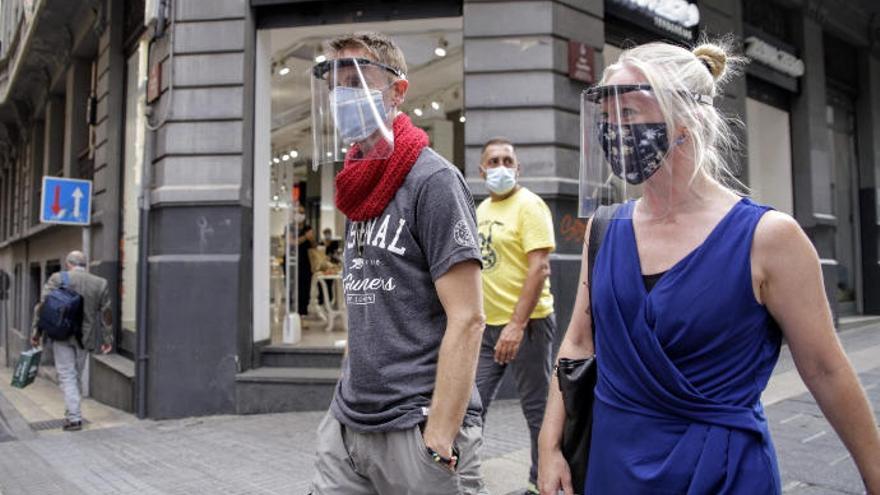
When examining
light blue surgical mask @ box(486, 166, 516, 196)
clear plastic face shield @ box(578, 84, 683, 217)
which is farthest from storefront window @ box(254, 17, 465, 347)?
clear plastic face shield @ box(578, 84, 683, 217)

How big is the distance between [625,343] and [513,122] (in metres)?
6.12

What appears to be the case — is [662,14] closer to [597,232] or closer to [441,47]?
[441,47]

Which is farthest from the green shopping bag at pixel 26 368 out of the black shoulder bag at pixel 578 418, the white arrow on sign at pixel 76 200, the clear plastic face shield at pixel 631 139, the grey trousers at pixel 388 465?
the clear plastic face shield at pixel 631 139

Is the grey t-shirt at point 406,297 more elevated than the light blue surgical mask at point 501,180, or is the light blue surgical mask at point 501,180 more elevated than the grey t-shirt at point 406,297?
the light blue surgical mask at point 501,180

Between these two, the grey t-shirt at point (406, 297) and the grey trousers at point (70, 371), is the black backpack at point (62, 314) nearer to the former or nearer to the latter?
the grey trousers at point (70, 371)

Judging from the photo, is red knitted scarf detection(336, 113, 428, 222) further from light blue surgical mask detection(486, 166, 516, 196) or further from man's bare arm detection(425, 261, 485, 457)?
light blue surgical mask detection(486, 166, 516, 196)

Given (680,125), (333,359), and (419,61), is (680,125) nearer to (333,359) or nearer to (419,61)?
(333,359)

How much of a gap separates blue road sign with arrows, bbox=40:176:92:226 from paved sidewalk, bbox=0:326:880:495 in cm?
387

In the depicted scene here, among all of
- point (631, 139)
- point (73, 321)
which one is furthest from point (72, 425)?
point (631, 139)

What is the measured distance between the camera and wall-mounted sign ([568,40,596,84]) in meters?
7.69

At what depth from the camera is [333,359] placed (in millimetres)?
7867

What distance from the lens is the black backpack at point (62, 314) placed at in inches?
314

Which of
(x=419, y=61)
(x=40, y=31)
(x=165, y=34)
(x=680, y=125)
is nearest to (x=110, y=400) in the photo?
(x=165, y=34)

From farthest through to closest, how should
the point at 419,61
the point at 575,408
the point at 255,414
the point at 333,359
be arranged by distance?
the point at 419,61, the point at 333,359, the point at 255,414, the point at 575,408
